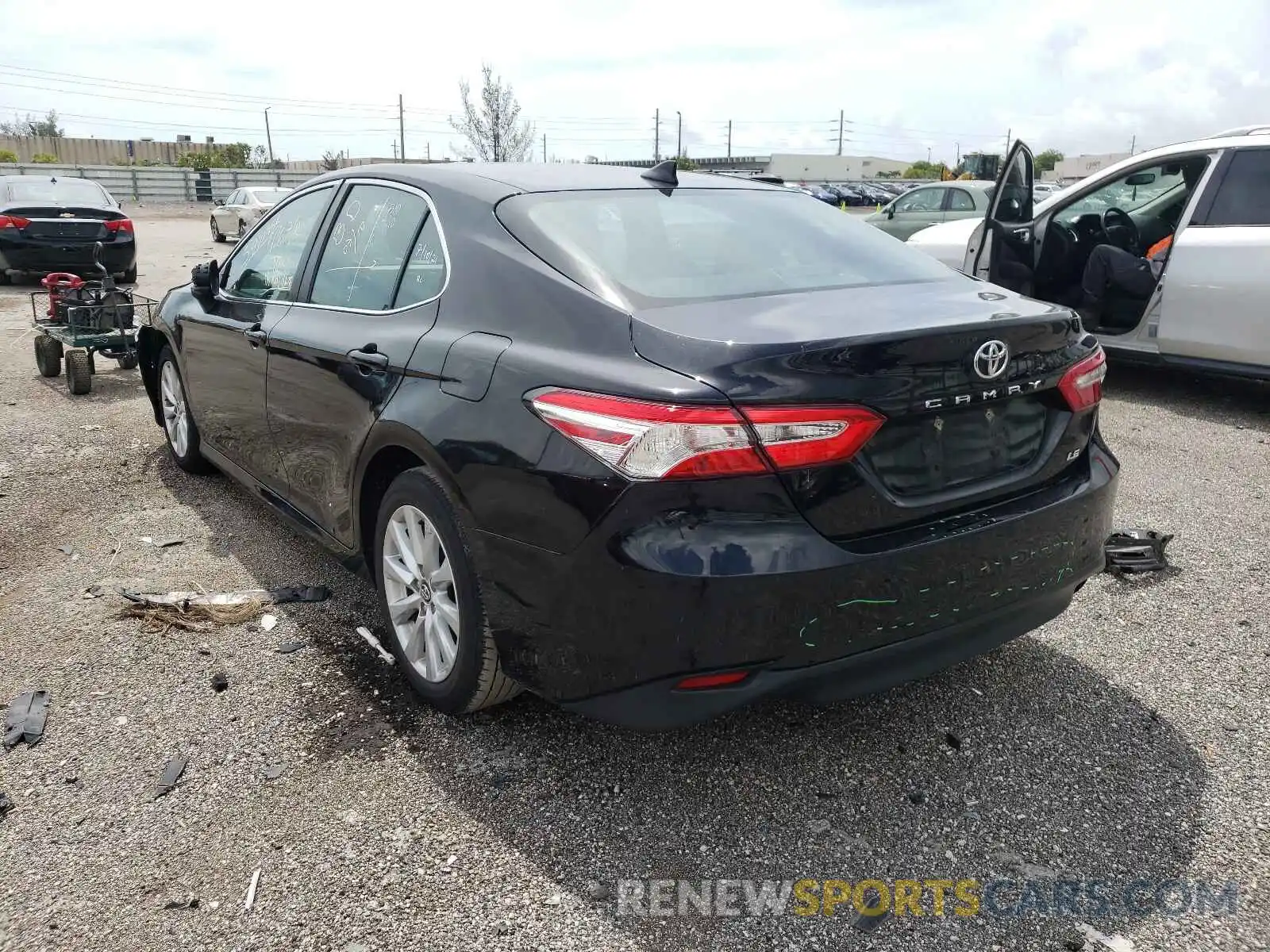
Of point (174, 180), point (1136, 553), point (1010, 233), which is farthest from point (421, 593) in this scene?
point (174, 180)

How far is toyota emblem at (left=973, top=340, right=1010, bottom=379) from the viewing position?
2461 mm

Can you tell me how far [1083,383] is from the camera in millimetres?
2838

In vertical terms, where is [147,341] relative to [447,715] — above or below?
above

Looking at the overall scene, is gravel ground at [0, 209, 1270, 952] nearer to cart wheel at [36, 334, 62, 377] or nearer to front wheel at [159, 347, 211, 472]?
front wheel at [159, 347, 211, 472]

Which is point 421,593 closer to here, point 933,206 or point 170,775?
point 170,775

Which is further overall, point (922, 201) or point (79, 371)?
point (922, 201)

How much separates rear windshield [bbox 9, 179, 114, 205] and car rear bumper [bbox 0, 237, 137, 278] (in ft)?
2.36

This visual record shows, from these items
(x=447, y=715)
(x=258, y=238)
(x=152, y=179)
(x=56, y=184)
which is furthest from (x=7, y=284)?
(x=152, y=179)

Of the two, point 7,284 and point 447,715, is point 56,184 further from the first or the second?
point 447,715

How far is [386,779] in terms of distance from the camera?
2.75 meters

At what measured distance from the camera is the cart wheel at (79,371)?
7.47 m

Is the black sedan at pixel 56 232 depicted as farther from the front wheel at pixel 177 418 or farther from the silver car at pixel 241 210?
the front wheel at pixel 177 418

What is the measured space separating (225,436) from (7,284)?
1332cm

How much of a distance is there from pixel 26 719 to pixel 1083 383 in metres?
3.35
